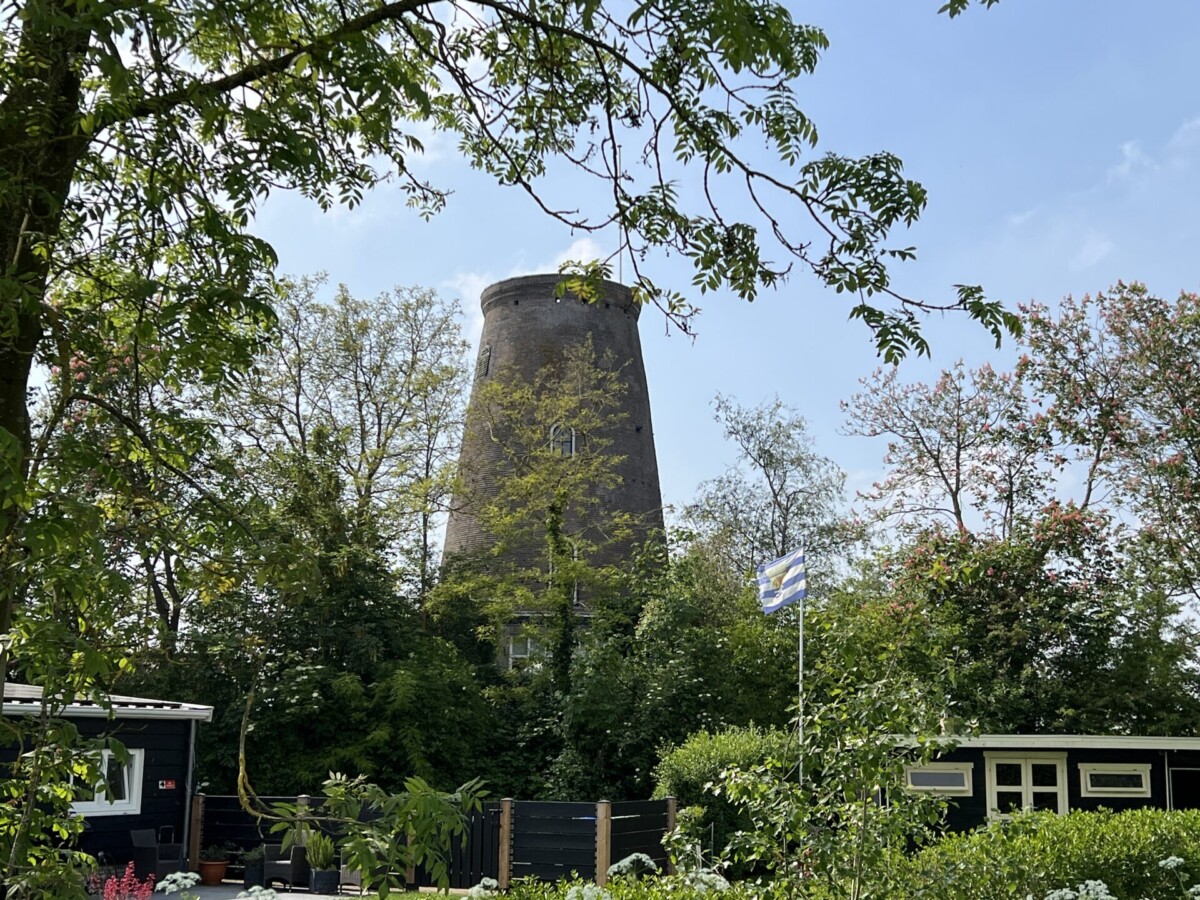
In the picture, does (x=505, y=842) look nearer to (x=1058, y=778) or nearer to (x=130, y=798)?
(x=130, y=798)

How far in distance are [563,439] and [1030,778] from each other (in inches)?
496

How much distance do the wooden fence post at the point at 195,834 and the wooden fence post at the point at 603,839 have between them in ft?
20.1

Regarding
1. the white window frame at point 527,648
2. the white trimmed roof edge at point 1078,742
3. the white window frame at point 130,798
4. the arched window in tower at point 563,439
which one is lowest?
the white window frame at point 130,798

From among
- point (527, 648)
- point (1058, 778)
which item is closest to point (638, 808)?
point (1058, 778)

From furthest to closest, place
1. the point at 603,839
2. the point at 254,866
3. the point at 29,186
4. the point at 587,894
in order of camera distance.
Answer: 1. the point at 254,866
2. the point at 603,839
3. the point at 587,894
4. the point at 29,186

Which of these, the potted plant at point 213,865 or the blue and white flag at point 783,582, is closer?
the potted plant at point 213,865

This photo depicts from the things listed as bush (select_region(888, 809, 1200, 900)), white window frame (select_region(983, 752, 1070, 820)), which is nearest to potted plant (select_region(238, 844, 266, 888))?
bush (select_region(888, 809, 1200, 900))

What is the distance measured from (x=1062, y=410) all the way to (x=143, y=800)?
60.4 ft

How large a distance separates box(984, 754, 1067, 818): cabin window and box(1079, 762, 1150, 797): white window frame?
0.29 meters

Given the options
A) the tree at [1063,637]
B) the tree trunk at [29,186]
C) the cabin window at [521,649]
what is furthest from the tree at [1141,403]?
the tree trunk at [29,186]

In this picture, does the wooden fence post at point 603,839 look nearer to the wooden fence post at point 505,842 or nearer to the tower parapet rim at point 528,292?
the wooden fence post at point 505,842

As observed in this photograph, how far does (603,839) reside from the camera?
1546 cm

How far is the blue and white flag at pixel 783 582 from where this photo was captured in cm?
1814

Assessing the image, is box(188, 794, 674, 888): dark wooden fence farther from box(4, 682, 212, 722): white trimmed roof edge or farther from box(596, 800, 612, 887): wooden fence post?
box(4, 682, 212, 722): white trimmed roof edge
